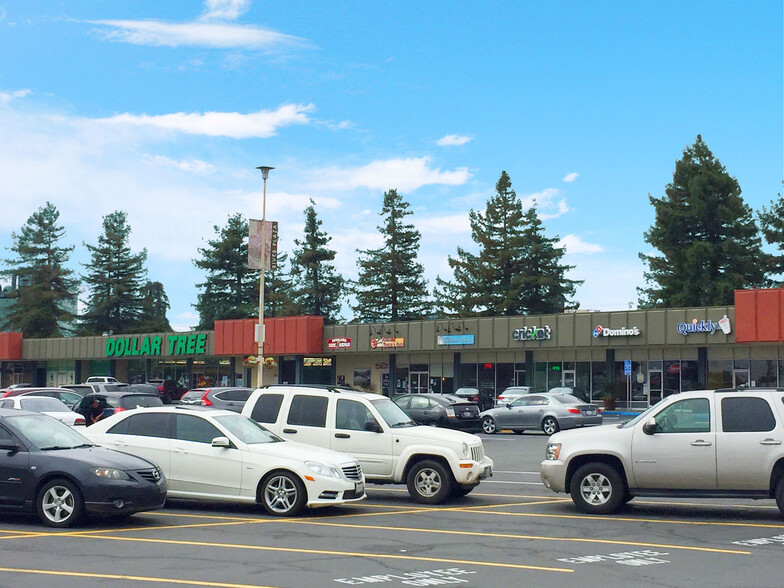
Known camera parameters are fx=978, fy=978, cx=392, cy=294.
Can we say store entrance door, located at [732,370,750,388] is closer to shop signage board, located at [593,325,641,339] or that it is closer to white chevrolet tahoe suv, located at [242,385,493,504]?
shop signage board, located at [593,325,641,339]

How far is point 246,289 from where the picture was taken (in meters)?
102

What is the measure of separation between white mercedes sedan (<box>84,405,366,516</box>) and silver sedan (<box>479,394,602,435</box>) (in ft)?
67.6

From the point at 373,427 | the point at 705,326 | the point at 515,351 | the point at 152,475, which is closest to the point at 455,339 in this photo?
the point at 515,351

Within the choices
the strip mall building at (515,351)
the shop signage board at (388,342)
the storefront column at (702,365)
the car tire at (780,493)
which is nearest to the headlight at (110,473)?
the car tire at (780,493)

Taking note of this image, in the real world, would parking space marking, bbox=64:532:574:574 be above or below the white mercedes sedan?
below

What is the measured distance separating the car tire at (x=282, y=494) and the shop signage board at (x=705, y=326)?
37502 mm

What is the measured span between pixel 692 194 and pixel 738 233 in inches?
168

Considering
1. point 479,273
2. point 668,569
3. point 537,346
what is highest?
point 479,273

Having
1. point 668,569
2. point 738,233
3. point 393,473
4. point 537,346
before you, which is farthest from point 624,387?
point 668,569

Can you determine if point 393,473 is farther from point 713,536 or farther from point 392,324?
point 392,324

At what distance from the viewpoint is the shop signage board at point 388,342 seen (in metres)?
59.3

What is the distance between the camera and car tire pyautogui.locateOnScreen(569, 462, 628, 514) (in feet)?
46.8

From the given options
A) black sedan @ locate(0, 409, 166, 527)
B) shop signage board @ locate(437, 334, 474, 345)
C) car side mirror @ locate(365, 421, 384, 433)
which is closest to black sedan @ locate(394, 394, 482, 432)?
car side mirror @ locate(365, 421, 384, 433)

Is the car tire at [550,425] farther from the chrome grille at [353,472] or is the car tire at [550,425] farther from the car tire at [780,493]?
the car tire at [780,493]
